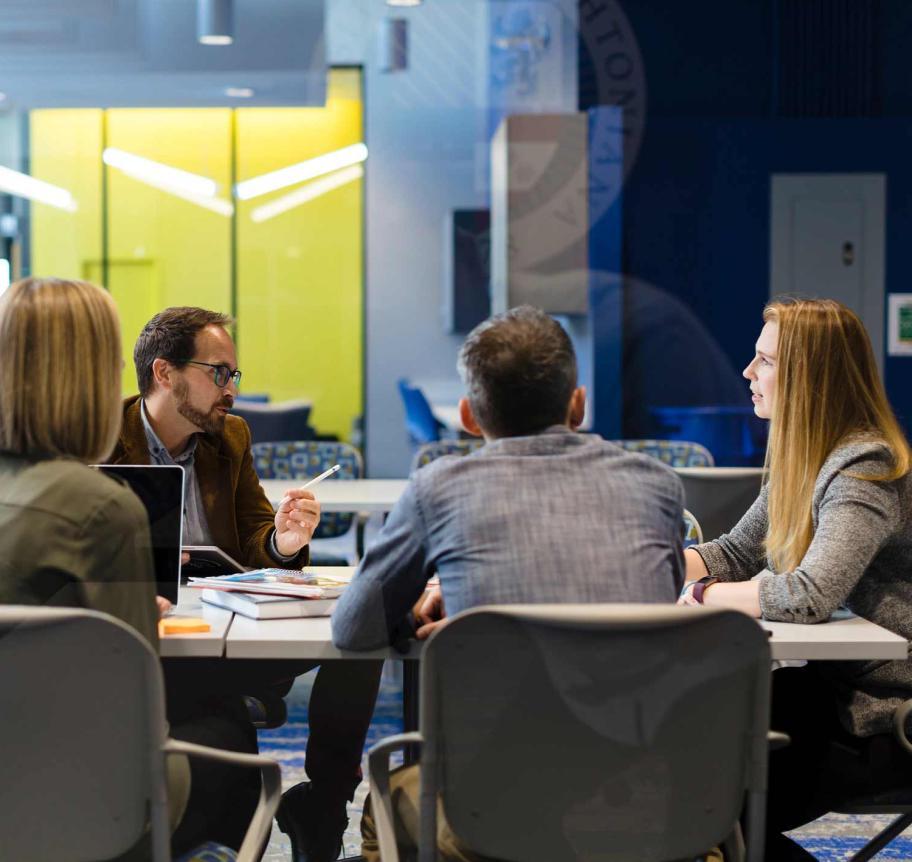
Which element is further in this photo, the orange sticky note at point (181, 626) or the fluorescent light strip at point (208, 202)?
the fluorescent light strip at point (208, 202)

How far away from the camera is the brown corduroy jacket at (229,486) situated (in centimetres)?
283

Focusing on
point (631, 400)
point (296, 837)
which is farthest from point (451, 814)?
point (631, 400)

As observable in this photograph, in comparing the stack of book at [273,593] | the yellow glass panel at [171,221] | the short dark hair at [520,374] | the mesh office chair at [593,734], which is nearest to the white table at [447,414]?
the yellow glass panel at [171,221]

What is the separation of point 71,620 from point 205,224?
6.72m

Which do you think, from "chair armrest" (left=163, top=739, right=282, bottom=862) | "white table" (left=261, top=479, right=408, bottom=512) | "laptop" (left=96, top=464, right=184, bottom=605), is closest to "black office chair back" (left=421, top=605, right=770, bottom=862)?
"chair armrest" (left=163, top=739, right=282, bottom=862)

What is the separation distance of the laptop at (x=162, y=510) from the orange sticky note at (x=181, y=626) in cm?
5

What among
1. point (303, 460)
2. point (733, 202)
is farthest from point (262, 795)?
point (733, 202)

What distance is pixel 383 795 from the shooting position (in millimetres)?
1848

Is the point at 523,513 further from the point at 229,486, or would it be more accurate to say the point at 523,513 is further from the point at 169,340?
the point at 169,340

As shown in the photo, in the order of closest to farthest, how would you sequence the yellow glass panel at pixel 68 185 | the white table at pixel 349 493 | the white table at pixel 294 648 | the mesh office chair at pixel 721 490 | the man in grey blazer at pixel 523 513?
the man in grey blazer at pixel 523 513 < the white table at pixel 294 648 < the mesh office chair at pixel 721 490 < the white table at pixel 349 493 < the yellow glass panel at pixel 68 185

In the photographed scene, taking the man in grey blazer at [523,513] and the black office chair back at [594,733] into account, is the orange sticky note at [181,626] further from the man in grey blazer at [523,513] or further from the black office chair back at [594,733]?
the black office chair back at [594,733]

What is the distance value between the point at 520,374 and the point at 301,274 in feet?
21.1

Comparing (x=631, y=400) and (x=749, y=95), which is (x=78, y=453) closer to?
(x=631, y=400)

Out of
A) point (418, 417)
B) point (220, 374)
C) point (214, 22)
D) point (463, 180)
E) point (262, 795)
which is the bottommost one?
point (262, 795)
